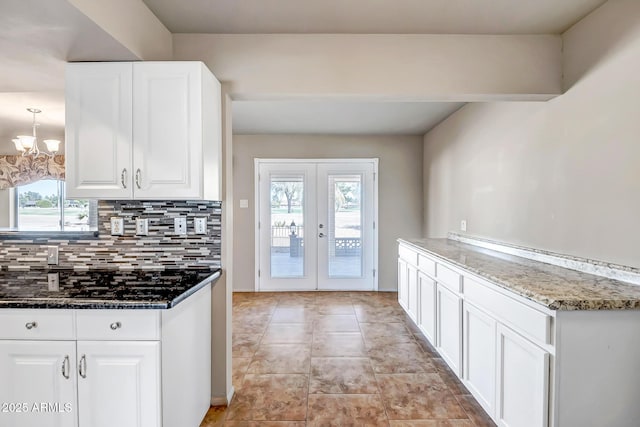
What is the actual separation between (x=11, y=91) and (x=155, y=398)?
7.59ft

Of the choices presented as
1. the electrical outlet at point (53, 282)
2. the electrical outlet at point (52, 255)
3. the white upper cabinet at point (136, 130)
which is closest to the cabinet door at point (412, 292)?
the white upper cabinet at point (136, 130)

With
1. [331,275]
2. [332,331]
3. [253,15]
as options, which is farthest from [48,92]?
[331,275]

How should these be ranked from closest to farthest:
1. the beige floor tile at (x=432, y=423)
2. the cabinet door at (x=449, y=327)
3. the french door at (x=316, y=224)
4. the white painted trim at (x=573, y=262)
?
the white painted trim at (x=573, y=262)
the beige floor tile at (x=432, y=423)
the cabinet door at (x=449, y=327)
the french door at (x=316, y=224)

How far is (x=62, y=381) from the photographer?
1.56 meters

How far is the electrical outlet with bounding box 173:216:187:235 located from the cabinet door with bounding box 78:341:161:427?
Answer: 0.83m

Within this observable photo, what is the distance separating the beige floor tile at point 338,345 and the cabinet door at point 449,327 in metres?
0.72

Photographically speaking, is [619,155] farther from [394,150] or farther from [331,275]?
[331,275]

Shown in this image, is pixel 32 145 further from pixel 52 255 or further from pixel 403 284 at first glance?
pixel 403 284

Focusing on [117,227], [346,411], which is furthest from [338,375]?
A: [117,227]

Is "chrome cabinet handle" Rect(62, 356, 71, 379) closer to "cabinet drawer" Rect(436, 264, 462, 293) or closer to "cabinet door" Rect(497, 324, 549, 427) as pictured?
"cabinet door" Rect(497, 324, 549, 427)

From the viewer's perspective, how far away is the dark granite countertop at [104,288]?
1535 millimetres

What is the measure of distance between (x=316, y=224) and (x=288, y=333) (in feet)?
6.33

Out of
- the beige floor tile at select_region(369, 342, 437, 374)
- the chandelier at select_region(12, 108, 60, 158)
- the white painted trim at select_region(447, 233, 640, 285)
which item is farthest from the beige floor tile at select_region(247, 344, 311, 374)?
the chandelier at select_region(12, 108, 60, 158)

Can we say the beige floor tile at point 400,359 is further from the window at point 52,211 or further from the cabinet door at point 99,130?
the window at point 52,211
